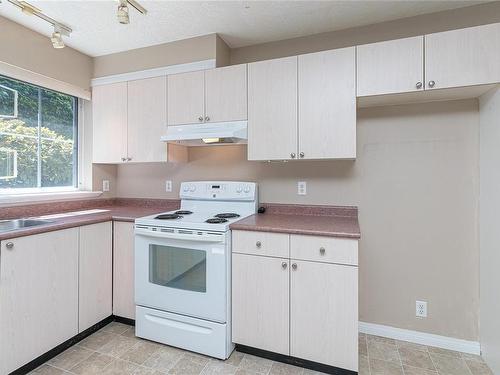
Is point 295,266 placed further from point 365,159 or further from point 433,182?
point 433,182

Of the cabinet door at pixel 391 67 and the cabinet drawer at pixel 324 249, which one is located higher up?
the cabinet door at pixel 391 67

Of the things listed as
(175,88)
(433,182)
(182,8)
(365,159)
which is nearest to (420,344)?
(433,182)

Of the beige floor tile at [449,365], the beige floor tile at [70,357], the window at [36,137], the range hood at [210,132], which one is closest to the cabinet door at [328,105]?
the range hood at [210,132]

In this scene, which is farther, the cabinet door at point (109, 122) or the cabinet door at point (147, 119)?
the cabinet door at point (109, 122)

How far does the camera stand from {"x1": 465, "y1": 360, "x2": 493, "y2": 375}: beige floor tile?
1740mm

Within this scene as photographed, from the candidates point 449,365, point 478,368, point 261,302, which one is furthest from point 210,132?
point 478,368

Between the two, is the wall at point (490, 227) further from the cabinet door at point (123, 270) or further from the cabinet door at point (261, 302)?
the cabinet door at point (123, 270)

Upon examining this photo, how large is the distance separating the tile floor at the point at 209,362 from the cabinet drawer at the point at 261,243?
0.75m

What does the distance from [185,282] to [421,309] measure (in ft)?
5.94

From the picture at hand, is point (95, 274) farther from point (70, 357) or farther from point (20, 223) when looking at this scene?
point (20, 223)

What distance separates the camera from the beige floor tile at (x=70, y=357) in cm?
178

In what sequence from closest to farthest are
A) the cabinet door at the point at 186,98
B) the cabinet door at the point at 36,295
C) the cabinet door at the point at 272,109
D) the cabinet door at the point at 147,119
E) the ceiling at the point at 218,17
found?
1. the cabinet door at the point at 36,295
2. the ceiling at the point at 218,17
3. the cabinet door at the point at 272,109
4. the cabinet door at the point at 186,98
5. the cabinet door at the point at 147,119

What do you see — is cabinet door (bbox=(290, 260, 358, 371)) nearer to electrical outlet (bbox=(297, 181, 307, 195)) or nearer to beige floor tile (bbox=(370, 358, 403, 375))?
beige floor tile (bbox=(370, 358, 403, 375))

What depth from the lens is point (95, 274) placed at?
6.96 ft
